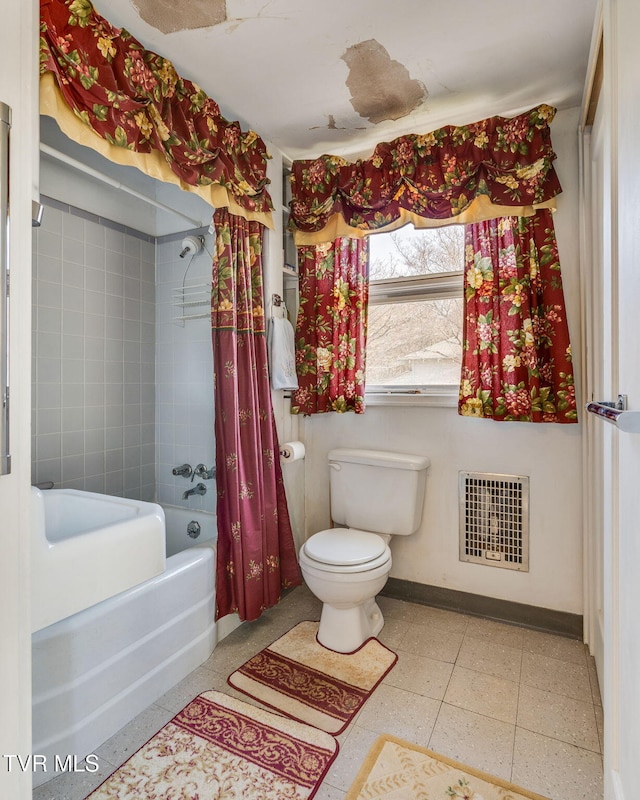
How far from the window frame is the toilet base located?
1.01 meters

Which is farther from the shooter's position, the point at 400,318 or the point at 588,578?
the point at 400,318

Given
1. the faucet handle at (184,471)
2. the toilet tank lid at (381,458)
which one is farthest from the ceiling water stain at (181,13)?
the faucet handle at (184,471)

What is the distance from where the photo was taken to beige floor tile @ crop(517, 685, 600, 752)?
1.42 metres

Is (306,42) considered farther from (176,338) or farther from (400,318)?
(176,338)

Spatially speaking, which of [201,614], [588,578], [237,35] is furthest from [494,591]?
[237,35]

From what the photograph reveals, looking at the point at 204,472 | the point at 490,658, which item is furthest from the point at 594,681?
the point at 204,472

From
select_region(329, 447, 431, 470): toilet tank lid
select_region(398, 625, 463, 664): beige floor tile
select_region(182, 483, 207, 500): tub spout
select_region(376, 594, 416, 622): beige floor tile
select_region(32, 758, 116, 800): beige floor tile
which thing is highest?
select_region(329, 447, 431, 470): toilet tank lid

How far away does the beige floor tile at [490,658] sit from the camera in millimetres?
1759

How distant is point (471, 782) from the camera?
1258 millimetres

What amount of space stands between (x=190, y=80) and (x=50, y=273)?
108 centimetres

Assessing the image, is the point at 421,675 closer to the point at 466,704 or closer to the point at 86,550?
the point at 466,704

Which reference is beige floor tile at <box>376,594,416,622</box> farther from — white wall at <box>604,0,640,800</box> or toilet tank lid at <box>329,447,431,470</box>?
white wall at <box>604,0,640,800</box>

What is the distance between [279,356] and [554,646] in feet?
5.88

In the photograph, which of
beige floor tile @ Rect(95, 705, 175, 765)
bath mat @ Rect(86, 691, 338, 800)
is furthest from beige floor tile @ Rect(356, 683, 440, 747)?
beige floor tile @ Rect(95, 705, 175, 765)
